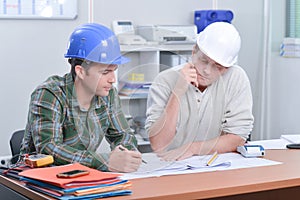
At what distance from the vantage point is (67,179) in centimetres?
186

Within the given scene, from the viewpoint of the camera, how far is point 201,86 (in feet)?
7.98

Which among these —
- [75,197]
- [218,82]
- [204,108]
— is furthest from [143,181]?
[218,82]

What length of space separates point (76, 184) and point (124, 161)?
0.33 meters

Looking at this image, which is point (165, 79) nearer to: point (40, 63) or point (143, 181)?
point (143, 181)

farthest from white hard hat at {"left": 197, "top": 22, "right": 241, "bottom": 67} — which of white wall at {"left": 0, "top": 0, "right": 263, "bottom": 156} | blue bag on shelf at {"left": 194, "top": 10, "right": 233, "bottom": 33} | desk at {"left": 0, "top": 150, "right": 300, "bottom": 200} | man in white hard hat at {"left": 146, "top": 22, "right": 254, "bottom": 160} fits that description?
blue bag on shelf at {"left": 194, "top": 10, "right": 233, "bottom": 33}

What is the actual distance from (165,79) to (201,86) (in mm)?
214

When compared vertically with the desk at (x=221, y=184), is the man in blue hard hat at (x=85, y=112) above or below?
above

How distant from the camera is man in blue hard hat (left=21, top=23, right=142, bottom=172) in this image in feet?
7.01

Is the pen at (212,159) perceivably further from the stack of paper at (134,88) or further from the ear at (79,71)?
the ear at (79,71)

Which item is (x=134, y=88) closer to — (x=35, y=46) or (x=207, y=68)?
(x=207, y=68)

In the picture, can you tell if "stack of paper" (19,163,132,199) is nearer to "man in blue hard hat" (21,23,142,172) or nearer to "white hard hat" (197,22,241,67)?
"man in blue hard hat" (21,23,142,172)

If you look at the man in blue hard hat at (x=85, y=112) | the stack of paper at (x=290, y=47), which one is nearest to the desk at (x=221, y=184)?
the man in blue hard hat at (x=85, y=112)

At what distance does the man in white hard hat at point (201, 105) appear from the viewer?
2268mm

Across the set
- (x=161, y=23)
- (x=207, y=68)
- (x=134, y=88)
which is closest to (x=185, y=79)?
(x=207, y=68)
